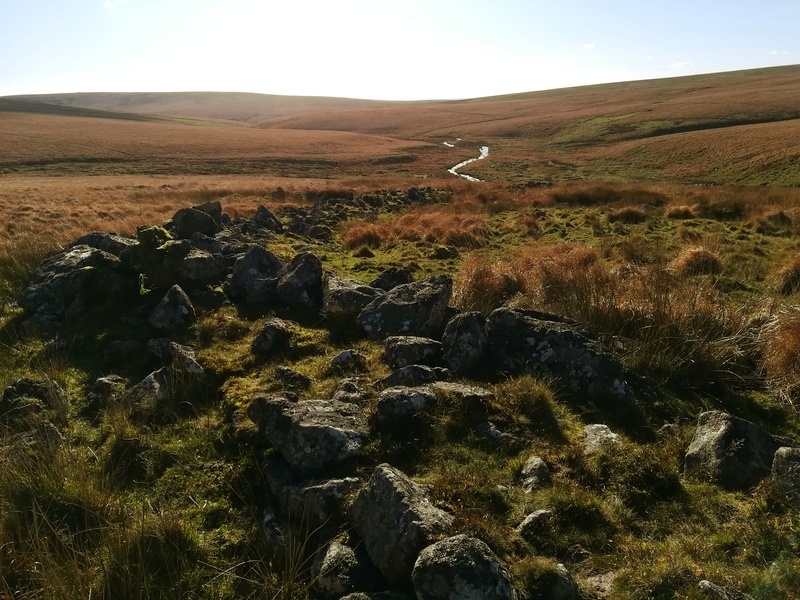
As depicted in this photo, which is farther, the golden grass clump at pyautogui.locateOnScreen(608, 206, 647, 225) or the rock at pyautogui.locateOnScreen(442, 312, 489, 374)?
the golden grass clump at pyautogui.locateOnScreen(608, 206, 647, 225)

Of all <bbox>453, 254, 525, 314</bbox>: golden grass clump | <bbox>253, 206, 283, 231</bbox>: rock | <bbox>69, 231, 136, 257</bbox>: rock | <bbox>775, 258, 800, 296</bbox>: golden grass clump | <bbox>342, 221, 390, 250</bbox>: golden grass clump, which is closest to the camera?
<bbox>453, 254, 525, 314</bbox>: golden grass clump

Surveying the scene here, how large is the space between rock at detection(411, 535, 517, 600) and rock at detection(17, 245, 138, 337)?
26.4 feet

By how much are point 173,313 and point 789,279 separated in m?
12.1

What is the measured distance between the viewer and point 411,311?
27.6 ft

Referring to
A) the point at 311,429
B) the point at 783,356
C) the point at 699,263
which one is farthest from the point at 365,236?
the point at 311,429

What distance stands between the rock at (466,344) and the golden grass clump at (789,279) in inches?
293

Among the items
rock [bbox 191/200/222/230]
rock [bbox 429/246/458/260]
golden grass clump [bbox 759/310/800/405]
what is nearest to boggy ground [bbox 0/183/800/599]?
golden grass clump [bbox 759/310/800/405]

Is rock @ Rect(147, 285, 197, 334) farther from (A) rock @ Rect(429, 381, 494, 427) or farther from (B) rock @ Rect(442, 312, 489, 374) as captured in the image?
(A) rock @ Rect(429, 381, 494, 427)

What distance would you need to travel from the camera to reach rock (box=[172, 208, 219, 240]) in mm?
13773

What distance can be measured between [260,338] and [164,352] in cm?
138

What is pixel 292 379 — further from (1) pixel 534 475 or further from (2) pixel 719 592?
(2) pixel 719 592

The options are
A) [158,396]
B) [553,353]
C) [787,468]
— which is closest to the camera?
[787,468]

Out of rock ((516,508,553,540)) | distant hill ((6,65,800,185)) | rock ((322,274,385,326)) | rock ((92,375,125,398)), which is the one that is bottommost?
rock ((516,508,553,540))

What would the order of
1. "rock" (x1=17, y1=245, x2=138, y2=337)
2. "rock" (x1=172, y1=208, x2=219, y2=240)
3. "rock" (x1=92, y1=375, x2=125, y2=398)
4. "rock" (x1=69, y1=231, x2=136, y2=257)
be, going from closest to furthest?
"rock" (x1=92, y1=375, x2=125, y2=398), "rock" (x1=17, y1=245, x2=138, y2=337), "rock" (x1=69, y1=231, x2=136, y2=257), "rock" (x1=172, y1=208, x2=219, y2=240)
